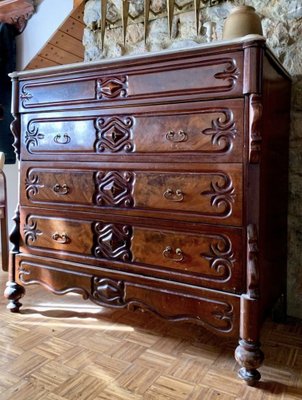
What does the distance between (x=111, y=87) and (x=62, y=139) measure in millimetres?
329

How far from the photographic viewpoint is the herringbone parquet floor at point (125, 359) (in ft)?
3.65

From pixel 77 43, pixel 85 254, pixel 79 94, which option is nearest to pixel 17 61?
pixel 77 43

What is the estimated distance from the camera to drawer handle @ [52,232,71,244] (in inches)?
60.2

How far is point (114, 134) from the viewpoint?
138 centimetres

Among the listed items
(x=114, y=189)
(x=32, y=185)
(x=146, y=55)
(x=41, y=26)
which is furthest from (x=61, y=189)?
(x=41, y=26)

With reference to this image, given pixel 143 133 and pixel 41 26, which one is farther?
pixel 41 26

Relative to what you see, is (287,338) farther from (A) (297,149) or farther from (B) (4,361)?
(B) (4,361)

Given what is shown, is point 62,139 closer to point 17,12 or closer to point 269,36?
point 269,36

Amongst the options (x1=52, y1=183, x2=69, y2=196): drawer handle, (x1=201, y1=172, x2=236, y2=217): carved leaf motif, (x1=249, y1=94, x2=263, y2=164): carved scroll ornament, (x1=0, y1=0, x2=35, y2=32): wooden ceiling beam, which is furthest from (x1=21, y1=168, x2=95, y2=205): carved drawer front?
(x1=0, y1=0, x2=35, y2=32): wooden ceiling beam

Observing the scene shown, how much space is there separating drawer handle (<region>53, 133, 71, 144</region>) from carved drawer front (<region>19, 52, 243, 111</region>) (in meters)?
0.13

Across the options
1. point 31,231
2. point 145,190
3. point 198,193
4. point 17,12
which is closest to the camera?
point 198,193

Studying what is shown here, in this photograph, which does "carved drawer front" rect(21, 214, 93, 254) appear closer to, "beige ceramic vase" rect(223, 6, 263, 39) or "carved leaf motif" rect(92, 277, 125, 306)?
"carved leaf motif" rect(92, 277, 125, 306)

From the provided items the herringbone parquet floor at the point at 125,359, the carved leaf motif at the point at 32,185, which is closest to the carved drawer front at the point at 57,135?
the carved leaf motif at the point at 32,185

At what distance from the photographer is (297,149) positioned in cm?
164
